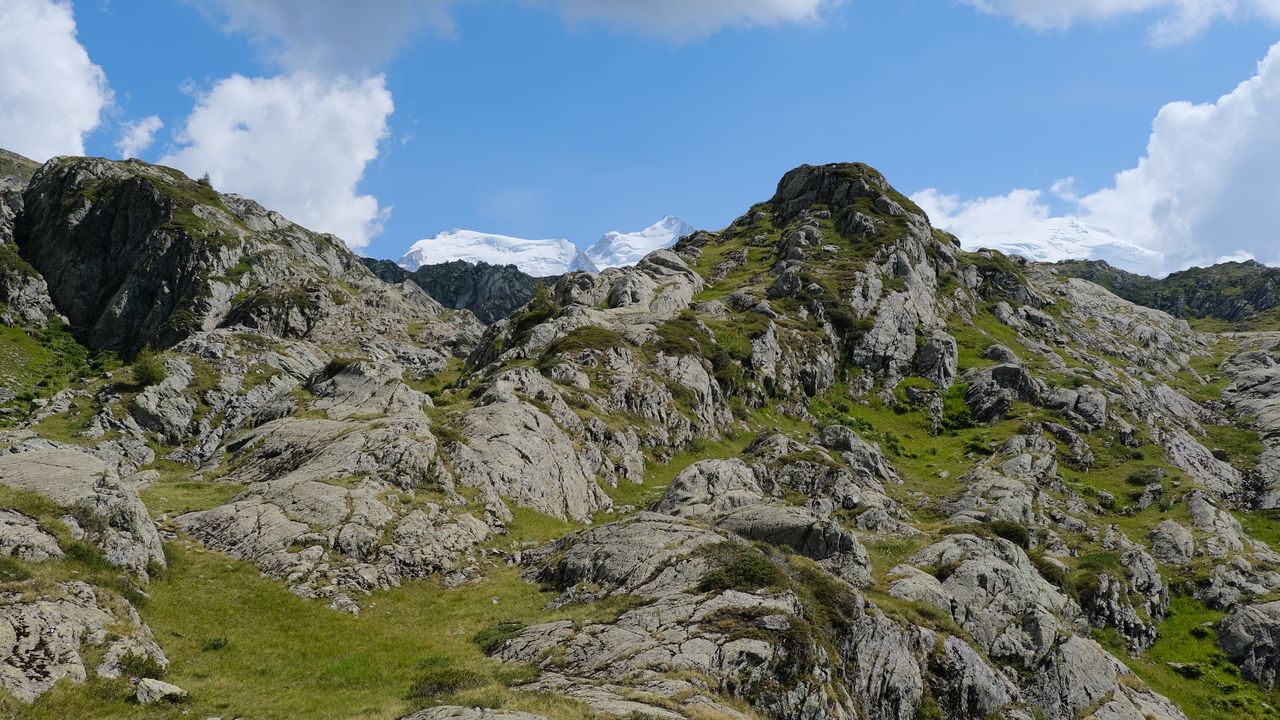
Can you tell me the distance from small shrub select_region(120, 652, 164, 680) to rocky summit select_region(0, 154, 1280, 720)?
0.29 feet

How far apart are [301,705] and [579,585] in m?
13.8

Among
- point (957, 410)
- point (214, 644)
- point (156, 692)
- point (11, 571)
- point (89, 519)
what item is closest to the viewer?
point (156, 692)

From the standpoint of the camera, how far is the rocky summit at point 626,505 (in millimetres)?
22156

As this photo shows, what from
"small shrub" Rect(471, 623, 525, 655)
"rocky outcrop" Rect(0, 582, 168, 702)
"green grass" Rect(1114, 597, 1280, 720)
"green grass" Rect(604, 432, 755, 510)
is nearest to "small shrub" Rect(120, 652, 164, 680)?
"rocky outcrop" Rect(0, 582, 168, 702)

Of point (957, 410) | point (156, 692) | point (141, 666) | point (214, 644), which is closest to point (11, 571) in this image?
point (141, 666)

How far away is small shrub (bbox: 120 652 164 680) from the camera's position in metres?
18.9

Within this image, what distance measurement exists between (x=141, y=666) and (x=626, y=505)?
1425 inches

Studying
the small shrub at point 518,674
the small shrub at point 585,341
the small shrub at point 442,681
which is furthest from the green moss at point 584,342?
the small shrub at point 442,681

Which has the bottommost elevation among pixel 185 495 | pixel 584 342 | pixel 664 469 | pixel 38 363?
pixel 185 495

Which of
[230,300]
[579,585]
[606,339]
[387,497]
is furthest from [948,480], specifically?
[230,300]

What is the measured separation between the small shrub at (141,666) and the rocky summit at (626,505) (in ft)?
0.29

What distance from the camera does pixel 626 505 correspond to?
52.4m

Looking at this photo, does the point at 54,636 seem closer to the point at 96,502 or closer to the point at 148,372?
the point at 96,502

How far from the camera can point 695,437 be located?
69750 mm
